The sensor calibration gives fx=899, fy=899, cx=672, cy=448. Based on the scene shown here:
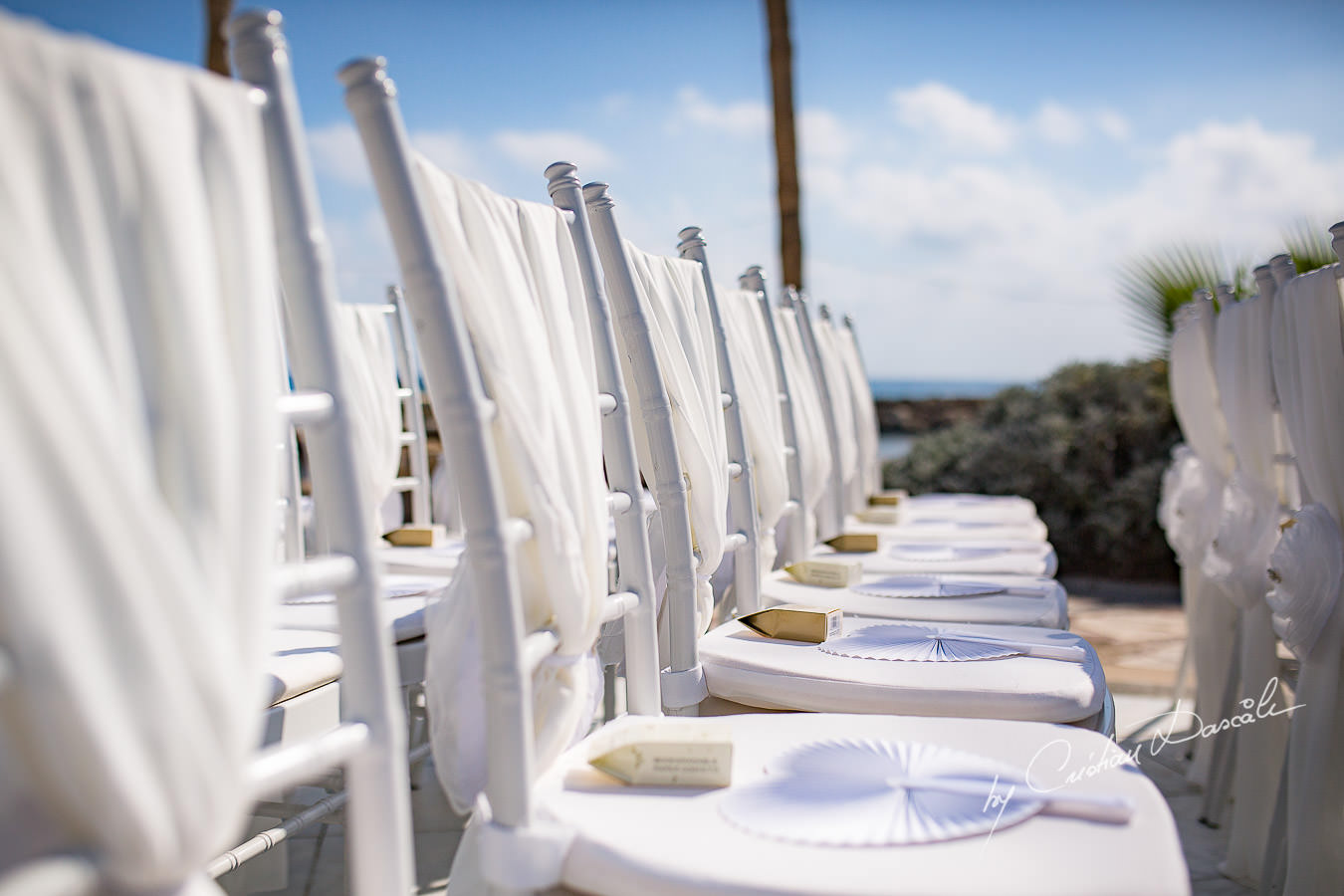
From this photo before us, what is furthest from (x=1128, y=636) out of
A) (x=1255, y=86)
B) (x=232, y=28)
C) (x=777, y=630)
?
(x=1255, y=86)

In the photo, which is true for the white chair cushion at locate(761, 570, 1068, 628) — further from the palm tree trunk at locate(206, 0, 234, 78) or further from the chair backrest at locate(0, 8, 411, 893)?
the palm tree trunk at locate(206, 0, 234, 78)

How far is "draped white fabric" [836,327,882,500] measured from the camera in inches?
134

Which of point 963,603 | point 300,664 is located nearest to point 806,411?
point 963,603

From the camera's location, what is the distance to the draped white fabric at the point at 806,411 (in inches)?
87.9

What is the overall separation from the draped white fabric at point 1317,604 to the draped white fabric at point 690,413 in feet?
2.84

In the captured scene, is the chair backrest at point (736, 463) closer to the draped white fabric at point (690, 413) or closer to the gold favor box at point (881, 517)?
the draped white fabric at point (690, 413)

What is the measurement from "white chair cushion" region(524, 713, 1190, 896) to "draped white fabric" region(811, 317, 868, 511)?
6.07 ft

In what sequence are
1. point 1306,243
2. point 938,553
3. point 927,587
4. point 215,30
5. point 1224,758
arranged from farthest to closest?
point 215,30
point 1306,243
point 938,553
point 1224,758
point 927,587

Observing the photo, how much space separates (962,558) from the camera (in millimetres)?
2074

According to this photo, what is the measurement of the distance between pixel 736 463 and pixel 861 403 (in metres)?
1.91

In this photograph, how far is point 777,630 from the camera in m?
1.29

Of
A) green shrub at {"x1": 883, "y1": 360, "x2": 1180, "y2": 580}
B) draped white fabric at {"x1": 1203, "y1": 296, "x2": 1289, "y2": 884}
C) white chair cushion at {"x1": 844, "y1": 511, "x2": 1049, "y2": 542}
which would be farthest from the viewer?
green shrub at {"x1": 883, "y1": 360, "x2": 1180, "y2": 580}

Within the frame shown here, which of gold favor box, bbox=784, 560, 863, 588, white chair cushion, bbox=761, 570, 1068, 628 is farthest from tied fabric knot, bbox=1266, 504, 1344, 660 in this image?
gold favor box, bbox=784, 560, 863, 588

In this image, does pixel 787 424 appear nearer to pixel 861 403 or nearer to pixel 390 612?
pixel 390 612
